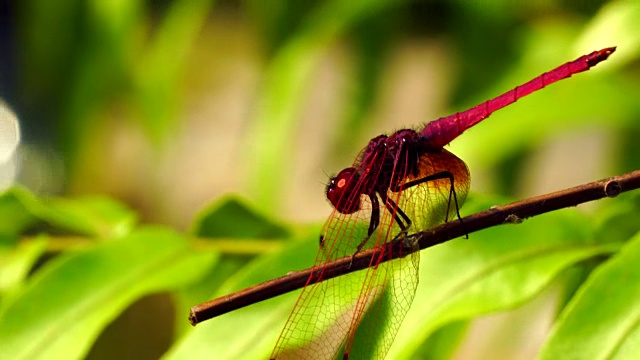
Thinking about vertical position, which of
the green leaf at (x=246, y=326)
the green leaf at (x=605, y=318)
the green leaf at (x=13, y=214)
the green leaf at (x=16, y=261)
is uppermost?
the green leaf at (x=13, y=214)

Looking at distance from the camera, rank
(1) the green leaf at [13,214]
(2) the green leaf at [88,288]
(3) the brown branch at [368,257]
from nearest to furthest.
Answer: (3) the brown branch at [368,257] → (2) the green leaf at [88,288] → (1) the green leaf at [13,214]

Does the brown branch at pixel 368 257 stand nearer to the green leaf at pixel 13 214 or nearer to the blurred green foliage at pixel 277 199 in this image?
the blurred green foliage at pixel 277 199

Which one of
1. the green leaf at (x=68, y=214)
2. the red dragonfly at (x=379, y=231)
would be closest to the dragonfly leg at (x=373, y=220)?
the red dragonfly at (x=379, y=231)

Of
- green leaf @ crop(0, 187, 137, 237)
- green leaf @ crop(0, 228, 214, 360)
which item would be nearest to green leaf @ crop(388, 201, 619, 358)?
green leaf @ crop(0, 228, 214, 360)

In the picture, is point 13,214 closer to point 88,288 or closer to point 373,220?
point 88,288

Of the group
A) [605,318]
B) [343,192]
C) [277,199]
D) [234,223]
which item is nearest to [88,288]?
[234,223]

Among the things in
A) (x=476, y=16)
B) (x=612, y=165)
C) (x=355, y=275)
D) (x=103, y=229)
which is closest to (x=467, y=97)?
(x=476, y=16)

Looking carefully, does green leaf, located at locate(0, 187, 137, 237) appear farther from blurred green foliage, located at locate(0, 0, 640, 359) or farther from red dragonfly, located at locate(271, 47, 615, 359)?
red dragonfly, located at locate(271, 47, 615, 359)
